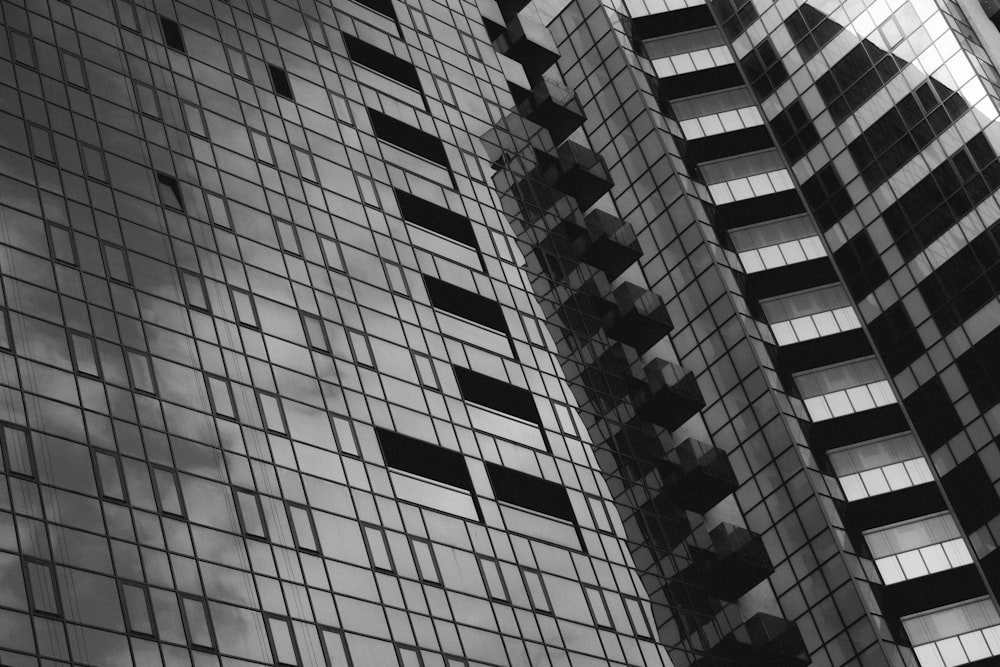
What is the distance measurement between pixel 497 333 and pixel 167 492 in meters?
18.7

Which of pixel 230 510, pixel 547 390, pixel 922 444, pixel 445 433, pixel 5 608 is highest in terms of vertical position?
pixel 922 444

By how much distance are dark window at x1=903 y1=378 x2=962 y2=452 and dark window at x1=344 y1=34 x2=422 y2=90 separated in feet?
89.9

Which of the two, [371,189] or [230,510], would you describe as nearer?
[230,510]

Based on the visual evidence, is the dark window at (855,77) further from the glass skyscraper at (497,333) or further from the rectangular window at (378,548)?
the rectangular window at (378,548)

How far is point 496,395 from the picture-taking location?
53.9 m

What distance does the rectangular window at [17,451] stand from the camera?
3697cm

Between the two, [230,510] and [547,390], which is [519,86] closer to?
[547,390]

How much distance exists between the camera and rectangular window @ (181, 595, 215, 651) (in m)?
37.6

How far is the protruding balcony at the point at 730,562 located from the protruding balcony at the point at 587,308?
9.88 m

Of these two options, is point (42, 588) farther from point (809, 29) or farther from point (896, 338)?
point (809, 29)

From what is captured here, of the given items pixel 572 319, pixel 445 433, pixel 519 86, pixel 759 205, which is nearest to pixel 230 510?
pixel 445 433

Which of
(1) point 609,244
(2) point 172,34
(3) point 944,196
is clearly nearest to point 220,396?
(2) point 172,34

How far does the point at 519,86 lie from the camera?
7069cm

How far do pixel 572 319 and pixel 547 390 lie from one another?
6.42 metres
